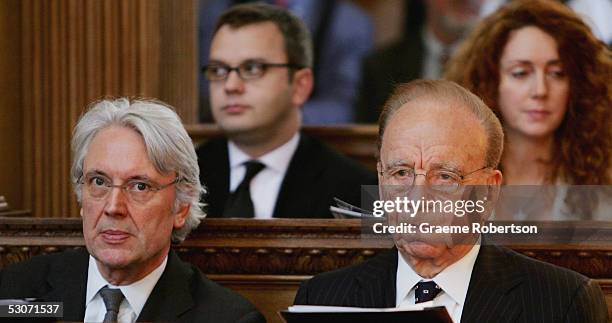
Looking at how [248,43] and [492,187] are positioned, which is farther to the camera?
[248,43]

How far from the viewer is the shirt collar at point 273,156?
5.19 metres

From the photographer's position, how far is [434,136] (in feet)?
11.1

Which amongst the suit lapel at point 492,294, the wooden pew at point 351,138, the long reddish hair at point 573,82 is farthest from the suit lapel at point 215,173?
the suit lapel at point 492,294

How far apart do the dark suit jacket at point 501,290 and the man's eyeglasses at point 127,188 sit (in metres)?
0.49

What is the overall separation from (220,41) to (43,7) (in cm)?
90

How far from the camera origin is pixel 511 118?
467 centimetres

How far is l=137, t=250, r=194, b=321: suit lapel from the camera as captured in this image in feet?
11.7

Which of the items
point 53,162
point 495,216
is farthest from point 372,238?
point 53,162

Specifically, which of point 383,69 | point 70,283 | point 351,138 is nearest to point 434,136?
point 70,283

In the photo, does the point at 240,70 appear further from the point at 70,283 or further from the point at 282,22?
the point at 70,283

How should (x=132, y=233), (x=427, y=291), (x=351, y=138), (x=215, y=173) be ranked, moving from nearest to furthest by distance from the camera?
(x=427, y=291)
(x=132, y=233)
(x=215, y=173)
(x=351, y=138)

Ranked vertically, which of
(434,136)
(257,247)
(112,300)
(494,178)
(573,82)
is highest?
(573,82)

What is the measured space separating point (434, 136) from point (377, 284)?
41 centimetres

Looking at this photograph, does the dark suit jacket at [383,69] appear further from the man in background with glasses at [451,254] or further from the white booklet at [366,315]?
the white booklet at [366,315]
